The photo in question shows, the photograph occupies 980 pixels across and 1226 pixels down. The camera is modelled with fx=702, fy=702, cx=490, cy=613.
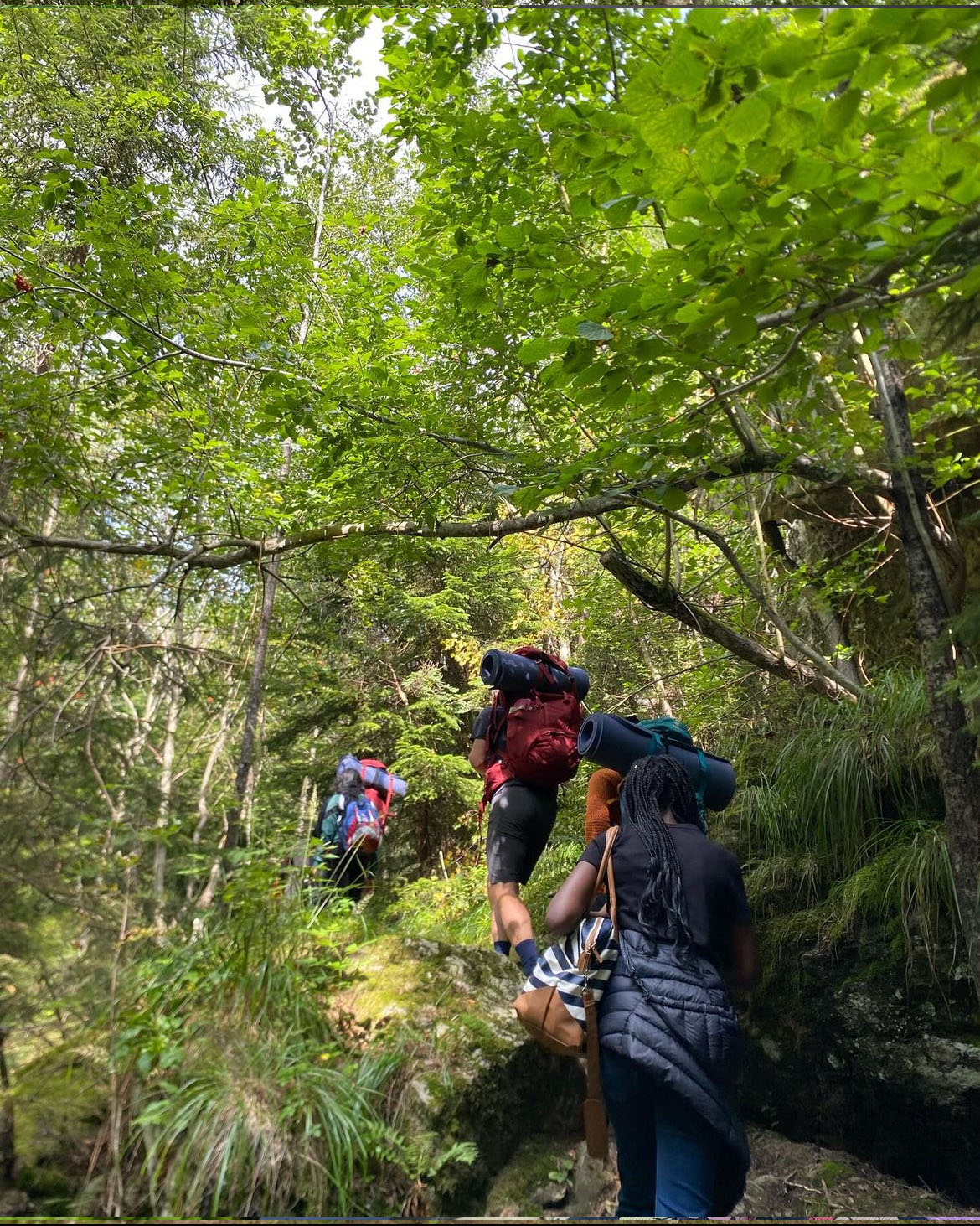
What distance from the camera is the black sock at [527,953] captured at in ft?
10.4

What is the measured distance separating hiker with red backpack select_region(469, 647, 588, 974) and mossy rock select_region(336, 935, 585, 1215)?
31cm

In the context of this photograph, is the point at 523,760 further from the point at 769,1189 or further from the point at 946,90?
the point at 946,90

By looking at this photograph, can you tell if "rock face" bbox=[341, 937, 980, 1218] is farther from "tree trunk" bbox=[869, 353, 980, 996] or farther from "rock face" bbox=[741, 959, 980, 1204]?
"tree trunk" bbox=[869, 353, 980, 996]

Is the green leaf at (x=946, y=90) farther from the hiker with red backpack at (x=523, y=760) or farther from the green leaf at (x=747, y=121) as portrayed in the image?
the hiker with red backpack at (x=523, y=760)

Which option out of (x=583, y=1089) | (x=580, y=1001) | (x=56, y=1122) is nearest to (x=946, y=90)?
(x=580, y=1001)

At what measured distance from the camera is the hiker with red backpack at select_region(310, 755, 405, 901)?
15.1 feet

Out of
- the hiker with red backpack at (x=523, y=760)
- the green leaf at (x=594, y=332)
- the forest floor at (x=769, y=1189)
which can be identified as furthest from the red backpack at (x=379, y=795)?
the green leaf at (x=594, y=332)

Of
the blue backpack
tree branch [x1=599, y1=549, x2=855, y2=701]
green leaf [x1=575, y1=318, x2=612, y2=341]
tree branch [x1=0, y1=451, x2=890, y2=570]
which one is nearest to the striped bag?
green leaf [x1=575, y1=318, x2=612, y2=341]

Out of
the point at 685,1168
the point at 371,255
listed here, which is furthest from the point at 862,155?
the point at 371,255

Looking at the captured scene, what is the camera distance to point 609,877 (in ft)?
7.50

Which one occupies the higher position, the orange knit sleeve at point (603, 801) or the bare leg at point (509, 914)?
the orange knit sleeve at point (603, 801)

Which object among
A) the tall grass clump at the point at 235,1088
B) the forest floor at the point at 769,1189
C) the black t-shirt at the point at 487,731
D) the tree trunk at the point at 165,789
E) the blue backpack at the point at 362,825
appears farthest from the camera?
the blue backpack at the point at 362,825

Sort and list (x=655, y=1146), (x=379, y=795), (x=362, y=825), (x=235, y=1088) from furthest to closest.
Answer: (x=379, y=795) < (x=362, y=825) < (x=655, y=1146) < (x=235, y=1088)

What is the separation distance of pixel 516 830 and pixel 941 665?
2115mm
